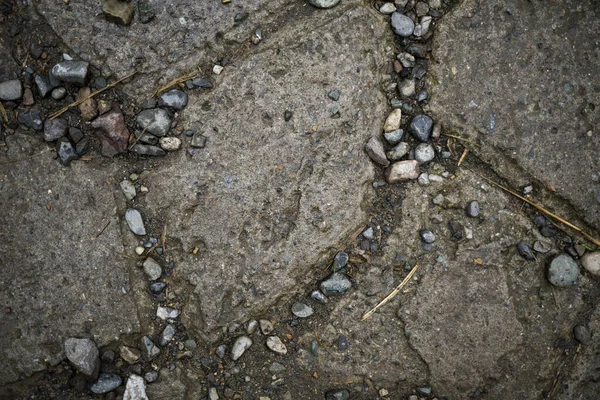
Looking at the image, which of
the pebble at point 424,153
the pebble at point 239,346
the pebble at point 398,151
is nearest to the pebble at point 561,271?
the pebble at point 424,153

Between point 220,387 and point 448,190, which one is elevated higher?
point 448,190

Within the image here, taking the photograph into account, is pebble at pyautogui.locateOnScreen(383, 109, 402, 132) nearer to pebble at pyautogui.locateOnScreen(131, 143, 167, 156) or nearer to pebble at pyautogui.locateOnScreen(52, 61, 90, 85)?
pebble at pyautogui.locateOnScreen(131, 143, 167, 156)

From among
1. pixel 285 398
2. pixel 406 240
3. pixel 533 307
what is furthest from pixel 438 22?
pixel 285 398

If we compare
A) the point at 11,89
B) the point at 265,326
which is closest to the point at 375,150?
the point at 265,326

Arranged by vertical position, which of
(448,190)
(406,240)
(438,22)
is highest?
(438,22)

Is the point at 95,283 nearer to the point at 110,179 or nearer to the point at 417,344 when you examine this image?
the point at 110,179

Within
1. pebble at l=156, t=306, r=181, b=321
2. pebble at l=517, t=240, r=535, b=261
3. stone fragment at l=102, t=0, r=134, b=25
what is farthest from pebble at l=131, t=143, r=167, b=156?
pebble at l=517, t=240, r=535, b=261

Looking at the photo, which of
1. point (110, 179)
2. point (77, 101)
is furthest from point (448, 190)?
point (77, 101)
